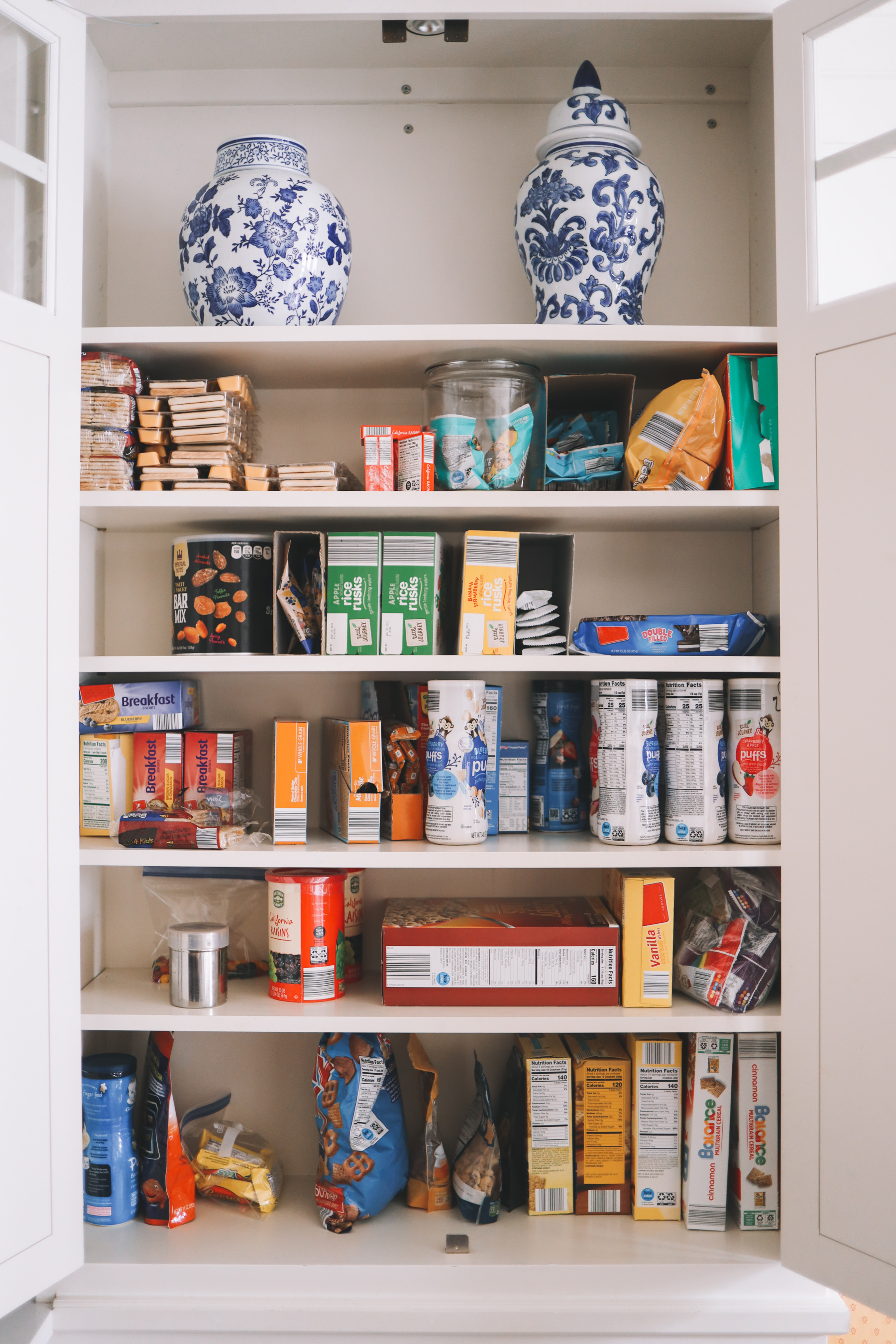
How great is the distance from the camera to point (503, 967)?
1.46 m

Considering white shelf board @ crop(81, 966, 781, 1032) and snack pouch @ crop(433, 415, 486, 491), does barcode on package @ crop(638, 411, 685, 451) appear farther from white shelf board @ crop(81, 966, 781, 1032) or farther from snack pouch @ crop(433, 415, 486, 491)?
white shelf board @ crop(81, 966, 781, 1032)

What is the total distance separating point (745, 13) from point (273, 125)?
2.85 ft

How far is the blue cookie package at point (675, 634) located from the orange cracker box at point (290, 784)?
1.69 feet

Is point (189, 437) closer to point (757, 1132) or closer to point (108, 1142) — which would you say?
point (108, 1142)

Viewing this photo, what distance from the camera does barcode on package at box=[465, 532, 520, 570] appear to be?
1447mm

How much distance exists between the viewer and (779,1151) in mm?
1451

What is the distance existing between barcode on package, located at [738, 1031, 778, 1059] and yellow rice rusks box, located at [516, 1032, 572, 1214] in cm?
29

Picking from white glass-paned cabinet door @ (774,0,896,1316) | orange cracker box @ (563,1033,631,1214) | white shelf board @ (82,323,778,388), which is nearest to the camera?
white glass-paned cabinet door @ (774,0,896,1316)

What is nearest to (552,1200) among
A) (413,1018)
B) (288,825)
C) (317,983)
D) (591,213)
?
(413,1018)

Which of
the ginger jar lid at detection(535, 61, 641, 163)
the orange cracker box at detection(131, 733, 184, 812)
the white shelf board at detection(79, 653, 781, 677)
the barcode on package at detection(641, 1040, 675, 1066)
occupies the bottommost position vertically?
the barcode on package at detection(641, 1040, 675, 1066)

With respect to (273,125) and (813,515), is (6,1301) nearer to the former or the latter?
(813,515)

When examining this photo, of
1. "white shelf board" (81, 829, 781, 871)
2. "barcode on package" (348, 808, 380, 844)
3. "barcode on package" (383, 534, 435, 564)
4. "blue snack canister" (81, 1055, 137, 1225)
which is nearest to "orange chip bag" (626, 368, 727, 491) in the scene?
"barcode on package" (383, 534, 435, 564)

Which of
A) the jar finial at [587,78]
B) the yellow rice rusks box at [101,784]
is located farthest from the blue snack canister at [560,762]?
the jar finial at [587,78]

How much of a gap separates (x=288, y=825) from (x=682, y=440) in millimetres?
901
